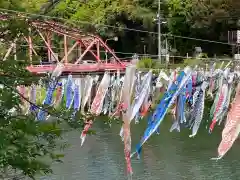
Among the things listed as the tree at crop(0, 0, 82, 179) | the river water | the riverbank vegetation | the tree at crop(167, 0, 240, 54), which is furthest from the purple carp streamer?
the tree at crop(167, 0, 240, 54)

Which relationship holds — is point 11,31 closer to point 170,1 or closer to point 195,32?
point 195,32

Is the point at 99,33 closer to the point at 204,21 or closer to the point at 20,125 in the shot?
the point at 204,21

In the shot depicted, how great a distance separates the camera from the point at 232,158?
47.9ft

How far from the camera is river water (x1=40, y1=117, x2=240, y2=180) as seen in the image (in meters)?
13.1

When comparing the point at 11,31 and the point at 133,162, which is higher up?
the point at 11,31

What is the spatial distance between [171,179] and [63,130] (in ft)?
30.3

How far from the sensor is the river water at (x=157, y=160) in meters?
13.1

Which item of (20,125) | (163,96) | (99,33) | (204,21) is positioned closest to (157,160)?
(163,96)

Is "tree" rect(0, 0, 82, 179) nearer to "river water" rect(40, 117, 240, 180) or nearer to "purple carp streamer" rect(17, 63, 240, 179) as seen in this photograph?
"purple carp streamer" rect(17, 63, 240, 179)

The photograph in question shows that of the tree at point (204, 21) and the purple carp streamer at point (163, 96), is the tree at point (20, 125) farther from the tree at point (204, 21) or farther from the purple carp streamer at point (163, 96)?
the tree at point (204, 21)

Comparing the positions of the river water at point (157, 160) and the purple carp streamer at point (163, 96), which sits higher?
the purple carp streamer at point (163, 96)

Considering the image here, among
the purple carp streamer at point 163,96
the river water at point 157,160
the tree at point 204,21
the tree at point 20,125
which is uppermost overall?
the tree at point 204,21

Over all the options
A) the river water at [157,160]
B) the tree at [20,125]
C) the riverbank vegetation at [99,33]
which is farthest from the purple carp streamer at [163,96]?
the tree at [20,125]

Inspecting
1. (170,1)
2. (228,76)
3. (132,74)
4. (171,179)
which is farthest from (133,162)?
(170,1)
